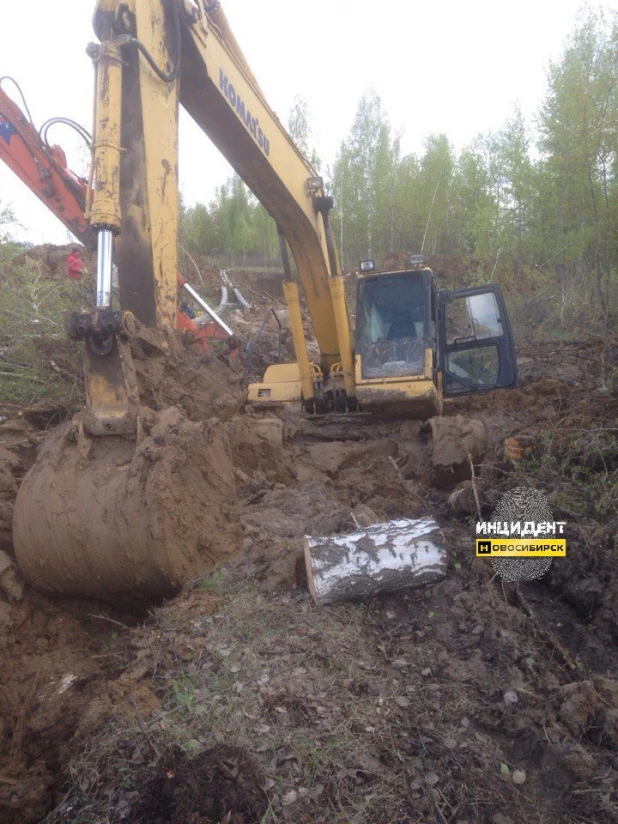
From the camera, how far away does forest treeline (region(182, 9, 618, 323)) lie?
1555 centimetres

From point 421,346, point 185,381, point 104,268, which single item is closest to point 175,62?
point 104,268

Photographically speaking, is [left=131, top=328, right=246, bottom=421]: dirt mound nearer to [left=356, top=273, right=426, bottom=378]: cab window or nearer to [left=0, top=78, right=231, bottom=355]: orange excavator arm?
[left=0, top=78, right=231, bottom=355]: orange excavator arm

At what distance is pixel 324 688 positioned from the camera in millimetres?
2682

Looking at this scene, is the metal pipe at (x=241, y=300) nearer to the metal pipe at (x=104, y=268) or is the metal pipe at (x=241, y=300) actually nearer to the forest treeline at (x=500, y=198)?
the forest treeline at (x=500, y=198)

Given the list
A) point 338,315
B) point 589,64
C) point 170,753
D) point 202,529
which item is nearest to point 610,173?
point 589,64

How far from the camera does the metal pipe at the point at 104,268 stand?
11.0ft

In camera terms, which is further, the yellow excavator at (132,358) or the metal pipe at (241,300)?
the metal pipe at (241,300)

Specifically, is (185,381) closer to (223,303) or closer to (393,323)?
(393,323)

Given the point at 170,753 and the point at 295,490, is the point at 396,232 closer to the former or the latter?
the point at 295,490

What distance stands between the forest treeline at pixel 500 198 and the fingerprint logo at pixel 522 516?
7.33 metres

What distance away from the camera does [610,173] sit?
16141 millimetres

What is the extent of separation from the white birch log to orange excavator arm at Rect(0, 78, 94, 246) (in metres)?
4.34

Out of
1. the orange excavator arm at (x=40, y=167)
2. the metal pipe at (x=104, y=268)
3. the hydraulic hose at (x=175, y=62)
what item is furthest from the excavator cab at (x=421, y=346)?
the metal pipe at (x=104, y=268)

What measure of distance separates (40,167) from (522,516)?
552 centimetres
